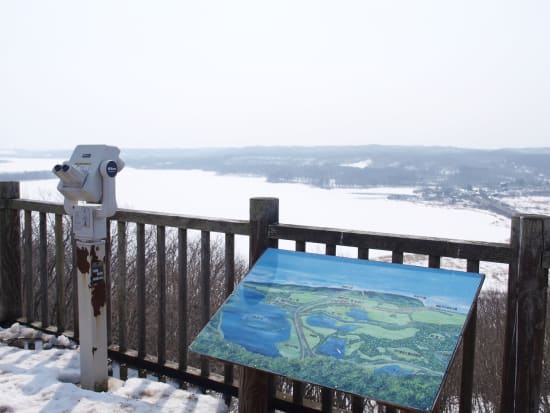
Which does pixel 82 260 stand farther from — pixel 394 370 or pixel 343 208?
pixel 343 208

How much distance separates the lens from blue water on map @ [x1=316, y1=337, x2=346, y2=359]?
2.32 m

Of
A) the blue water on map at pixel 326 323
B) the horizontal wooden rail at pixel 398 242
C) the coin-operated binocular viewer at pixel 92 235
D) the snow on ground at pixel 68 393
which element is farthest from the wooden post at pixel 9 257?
the blue water on map at pixel 326 323

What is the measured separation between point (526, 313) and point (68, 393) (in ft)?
9.08

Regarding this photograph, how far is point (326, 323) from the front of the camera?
251 centimetres

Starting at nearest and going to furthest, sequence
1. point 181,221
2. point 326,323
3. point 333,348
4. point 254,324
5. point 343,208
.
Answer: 1. point 333,348
2. point 326,323
3. point 254,324
4. point 181,221
5. point 343,208

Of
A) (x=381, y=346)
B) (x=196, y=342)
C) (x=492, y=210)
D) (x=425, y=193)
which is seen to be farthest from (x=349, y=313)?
(x=425, y=193)

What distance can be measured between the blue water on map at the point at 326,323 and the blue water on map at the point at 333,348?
74 mm

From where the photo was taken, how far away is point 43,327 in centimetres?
478

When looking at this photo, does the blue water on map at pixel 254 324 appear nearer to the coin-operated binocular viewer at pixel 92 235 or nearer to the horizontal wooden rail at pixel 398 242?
the horizontal wooden rail at pixel 398 242

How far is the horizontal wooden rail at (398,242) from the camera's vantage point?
2.73m

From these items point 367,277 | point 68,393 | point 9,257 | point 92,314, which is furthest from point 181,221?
point 9,257

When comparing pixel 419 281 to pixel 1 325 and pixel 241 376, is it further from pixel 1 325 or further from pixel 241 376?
pixel 1 325

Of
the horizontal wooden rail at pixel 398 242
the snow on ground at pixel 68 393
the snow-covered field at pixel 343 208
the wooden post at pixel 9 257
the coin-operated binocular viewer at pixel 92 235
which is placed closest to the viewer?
the horizontal wooden rail at pixel 398 242

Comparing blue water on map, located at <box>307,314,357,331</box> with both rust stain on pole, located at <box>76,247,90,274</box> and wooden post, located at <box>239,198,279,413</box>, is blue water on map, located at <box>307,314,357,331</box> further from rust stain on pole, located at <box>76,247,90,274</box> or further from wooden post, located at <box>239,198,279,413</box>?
rust stain on pole, located at <box>76,247,90,274</box>
